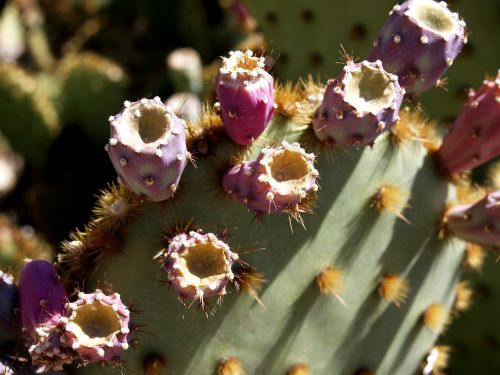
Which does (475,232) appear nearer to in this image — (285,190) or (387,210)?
(387,210)

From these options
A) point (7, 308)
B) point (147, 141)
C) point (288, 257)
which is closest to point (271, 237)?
point (288, 257)

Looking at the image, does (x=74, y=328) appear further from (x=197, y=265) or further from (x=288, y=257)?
(x=288, y=257)

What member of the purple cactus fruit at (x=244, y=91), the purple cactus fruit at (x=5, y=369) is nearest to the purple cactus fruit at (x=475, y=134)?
the purple cactus fruit at (x=244, y=91)

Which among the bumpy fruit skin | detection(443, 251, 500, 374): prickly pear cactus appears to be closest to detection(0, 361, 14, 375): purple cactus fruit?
the bumpy fruit skin

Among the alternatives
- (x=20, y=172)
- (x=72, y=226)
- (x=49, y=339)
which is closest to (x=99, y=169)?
(x=72, y=226)

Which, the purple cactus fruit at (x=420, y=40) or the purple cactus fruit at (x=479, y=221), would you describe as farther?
the purple cactus fruit at (x=479, y=221)

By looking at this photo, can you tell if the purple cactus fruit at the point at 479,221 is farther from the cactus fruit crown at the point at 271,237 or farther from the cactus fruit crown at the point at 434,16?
the cactus fruit crown at the point at 434,16

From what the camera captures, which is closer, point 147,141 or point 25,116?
point 147,141
